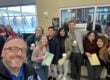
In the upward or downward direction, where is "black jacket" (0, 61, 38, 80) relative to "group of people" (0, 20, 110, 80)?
upward

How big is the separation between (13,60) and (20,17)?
918 cm

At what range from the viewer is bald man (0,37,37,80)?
1.28 meters

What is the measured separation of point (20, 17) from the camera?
403 inches

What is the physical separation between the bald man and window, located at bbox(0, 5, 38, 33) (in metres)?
8.48

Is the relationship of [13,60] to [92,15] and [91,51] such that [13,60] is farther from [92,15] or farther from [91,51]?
[92,15]

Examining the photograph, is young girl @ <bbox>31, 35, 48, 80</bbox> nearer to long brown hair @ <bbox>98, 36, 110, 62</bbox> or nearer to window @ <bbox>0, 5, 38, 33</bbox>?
long brown hair @ <bbox>98, 36, 110, 62</bbox>

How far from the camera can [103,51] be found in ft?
13.7

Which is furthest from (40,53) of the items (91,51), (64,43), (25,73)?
(25,73)

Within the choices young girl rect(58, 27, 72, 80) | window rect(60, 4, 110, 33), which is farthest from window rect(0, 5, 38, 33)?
young girl rect(58, 27, 72, 80)

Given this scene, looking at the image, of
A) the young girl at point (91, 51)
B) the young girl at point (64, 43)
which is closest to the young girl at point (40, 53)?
the young girl at point (64, 43)

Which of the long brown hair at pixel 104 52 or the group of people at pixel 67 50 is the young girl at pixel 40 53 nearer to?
the group of people at pixel 67 50

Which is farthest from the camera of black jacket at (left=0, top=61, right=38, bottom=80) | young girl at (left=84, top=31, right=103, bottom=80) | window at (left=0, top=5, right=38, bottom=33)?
window at (left=0, top=5, right=38, bottom=33)

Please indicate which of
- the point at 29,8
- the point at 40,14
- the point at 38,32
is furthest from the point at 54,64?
the point at 29,8

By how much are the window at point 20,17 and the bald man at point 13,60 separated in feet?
27.8
